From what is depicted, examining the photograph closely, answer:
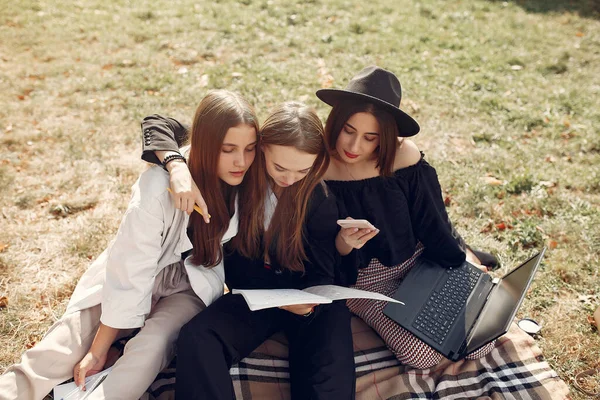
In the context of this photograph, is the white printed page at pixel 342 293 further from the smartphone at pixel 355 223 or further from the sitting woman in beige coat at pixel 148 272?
the sitting woman in beige coat at pixel 148 272

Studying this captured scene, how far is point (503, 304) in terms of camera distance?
9.29 ft

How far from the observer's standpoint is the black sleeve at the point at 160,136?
2.50m

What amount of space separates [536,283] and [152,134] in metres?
3.04

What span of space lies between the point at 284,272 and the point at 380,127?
1.04m

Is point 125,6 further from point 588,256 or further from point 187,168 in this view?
point 588,256

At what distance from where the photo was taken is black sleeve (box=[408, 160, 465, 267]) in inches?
124

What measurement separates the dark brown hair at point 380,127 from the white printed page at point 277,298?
91cm

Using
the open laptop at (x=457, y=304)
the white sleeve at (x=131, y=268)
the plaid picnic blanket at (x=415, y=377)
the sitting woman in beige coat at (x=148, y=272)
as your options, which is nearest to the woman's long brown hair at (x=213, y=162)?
the sitting woman in beige coat at (x=148, y=272)

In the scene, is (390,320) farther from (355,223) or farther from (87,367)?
(87,367)

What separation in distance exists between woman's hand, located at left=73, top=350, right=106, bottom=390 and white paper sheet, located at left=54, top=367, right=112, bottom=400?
3cm

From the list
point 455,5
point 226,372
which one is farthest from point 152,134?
point 455,5

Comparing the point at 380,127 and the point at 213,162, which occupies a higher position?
the point at 380,127

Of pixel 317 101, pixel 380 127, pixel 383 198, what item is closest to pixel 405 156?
pixel 383 198

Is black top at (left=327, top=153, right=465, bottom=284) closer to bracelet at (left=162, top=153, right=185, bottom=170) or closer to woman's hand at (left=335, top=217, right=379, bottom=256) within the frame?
woman's hand at (left=335, top=217, right=379, bottom=256)
